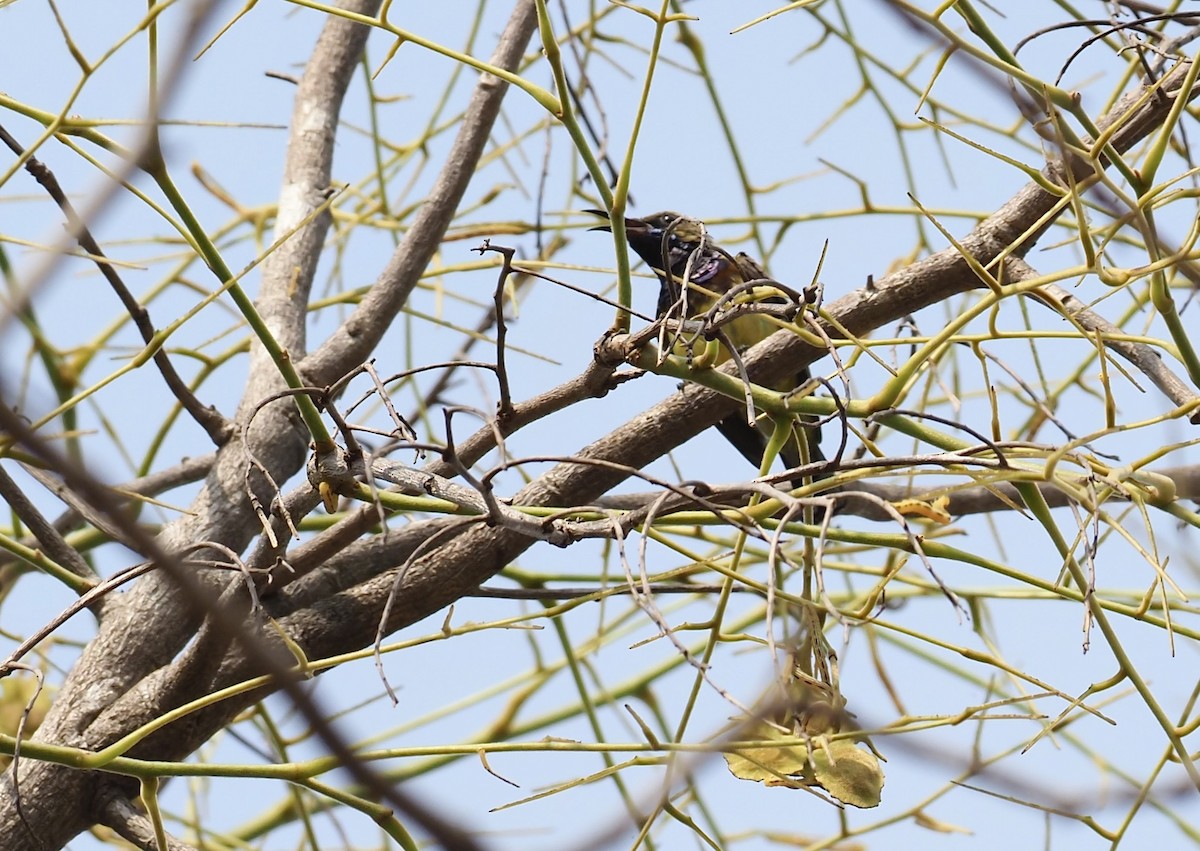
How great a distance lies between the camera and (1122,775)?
262 cm

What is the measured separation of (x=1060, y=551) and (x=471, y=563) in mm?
926

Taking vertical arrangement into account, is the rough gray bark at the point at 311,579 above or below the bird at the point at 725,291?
below

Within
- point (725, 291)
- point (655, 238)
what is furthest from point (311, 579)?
point (655, 238)

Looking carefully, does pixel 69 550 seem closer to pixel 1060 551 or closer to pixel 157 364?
pixel 157 364

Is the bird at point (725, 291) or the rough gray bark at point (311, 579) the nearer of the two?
the rough gray bark at point (311, 579)

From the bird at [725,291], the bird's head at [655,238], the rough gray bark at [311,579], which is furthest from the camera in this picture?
the bird's head at [655,238]

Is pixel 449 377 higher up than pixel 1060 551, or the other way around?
pixel 449 377

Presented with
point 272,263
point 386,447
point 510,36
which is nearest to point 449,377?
point 272,263

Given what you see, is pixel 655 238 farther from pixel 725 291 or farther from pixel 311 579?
pixel 311 579

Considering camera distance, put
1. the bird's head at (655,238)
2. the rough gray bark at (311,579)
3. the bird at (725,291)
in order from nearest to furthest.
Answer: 1. the rough gray bark at (311,579)
2. the bird at (725,291)
3. the bird's head at (655,238)

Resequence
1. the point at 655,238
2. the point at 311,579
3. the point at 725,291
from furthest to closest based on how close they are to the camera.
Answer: the point at 655,238 < the point at 725,291 < the point at 311,579

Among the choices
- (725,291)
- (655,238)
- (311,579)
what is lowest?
(311,579)

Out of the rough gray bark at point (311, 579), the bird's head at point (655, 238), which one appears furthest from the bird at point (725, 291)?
the rough gray bark at point (311, 579)

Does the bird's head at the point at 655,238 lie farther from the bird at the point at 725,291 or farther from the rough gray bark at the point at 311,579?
the rough gray bark at the point at 311,579
